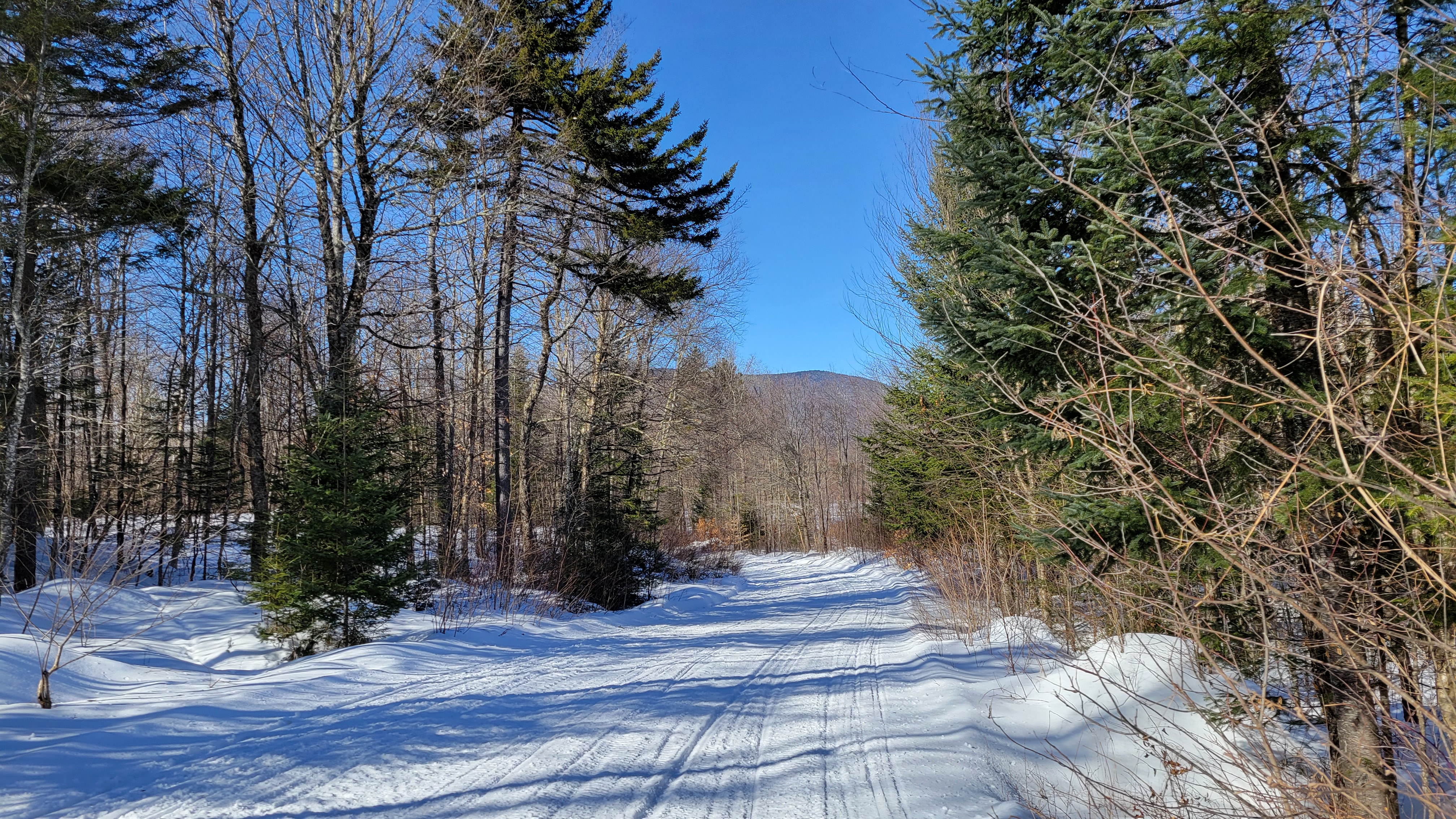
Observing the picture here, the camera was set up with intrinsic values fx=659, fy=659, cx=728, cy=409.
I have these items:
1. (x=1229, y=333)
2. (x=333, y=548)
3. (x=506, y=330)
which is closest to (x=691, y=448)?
(x=506, y=330)

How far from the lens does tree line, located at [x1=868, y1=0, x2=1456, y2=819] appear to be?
7.87ft

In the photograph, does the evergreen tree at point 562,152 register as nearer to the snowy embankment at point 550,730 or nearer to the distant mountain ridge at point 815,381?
the snowy embankment at point 550,730

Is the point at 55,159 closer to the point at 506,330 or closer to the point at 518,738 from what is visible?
the point at 506,330

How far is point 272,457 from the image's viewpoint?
69.2ft

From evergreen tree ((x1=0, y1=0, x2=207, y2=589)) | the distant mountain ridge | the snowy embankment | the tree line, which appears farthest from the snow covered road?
the distant mountain ridge

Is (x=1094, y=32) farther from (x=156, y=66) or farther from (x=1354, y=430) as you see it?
(x=156, y=66)

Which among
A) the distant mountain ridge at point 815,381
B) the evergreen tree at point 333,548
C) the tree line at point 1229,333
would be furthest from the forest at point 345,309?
the distant mountain ridge at point 815,381

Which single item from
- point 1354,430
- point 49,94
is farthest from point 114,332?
point 1354,430

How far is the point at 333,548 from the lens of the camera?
731 cm

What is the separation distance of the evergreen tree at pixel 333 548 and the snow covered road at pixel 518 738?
93 cm

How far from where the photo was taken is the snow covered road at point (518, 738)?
3441 mm

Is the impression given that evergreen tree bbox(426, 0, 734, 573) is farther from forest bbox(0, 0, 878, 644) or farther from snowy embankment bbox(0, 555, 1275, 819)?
snowy embankment bbox(0, 555, 1275, 819)

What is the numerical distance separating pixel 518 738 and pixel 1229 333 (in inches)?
208

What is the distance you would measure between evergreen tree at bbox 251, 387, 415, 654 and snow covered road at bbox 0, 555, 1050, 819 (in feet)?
3.06
